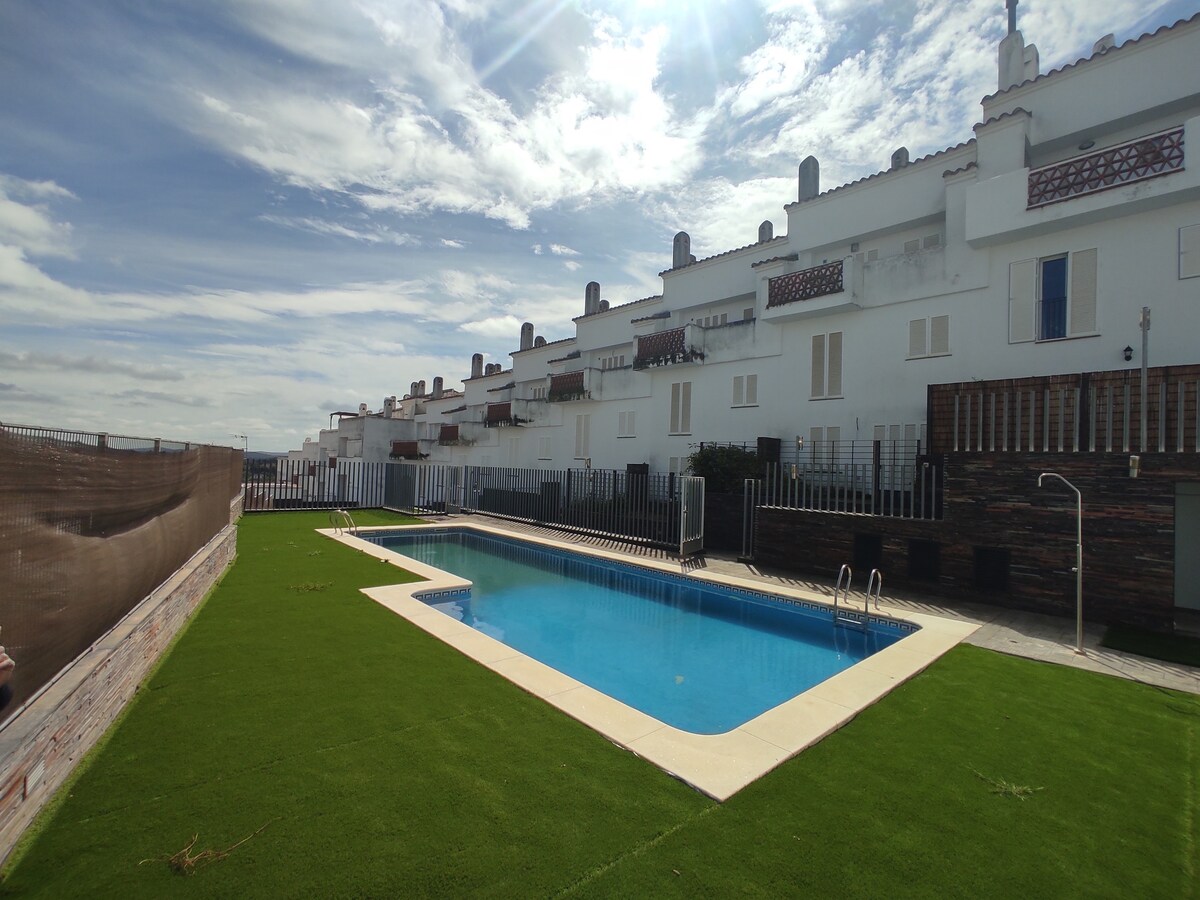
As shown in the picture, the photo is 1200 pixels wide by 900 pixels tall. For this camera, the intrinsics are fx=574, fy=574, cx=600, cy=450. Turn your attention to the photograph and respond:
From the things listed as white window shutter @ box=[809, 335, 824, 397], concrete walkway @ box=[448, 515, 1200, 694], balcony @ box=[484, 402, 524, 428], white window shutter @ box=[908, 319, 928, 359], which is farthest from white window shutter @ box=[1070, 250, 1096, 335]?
balcony @ box=[484, 402, 524, 428]

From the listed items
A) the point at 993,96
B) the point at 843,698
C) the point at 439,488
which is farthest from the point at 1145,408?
the point at 439,488

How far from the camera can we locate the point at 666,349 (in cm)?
2270

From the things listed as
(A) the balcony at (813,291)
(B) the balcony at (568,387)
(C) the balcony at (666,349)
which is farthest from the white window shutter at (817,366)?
(B) the balcony at (568,387)

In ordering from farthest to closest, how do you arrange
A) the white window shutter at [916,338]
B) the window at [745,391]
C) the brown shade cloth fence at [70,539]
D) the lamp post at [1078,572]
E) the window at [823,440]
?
the window at [745,391] → the window at [823,440] → the white window shutter at [916,338] → the lamp post at [1078,572] → the brown shade cloth fence at [70,539]

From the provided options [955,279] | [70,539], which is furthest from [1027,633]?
[70,539]

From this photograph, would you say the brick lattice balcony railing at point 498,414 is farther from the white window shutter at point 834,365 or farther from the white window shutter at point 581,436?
the white window shutter at point 834,365

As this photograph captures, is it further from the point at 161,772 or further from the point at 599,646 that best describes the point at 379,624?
the point at 161,772

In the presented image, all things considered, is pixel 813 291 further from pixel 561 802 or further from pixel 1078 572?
pixel 561 802

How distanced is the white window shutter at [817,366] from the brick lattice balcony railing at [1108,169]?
6.26 metres

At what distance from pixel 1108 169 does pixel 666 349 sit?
13.4m

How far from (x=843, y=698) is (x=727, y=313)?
63.7 ft

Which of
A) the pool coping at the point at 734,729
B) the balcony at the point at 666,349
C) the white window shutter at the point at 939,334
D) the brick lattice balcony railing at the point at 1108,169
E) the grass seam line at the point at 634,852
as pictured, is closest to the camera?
the grass seam line at the point at 634,852

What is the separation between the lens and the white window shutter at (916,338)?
16.0 meters

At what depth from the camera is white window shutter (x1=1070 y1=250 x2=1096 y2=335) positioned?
42.9 ft
